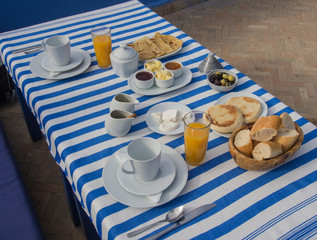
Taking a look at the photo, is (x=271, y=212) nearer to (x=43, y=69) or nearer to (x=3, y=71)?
(x=43, y=69)

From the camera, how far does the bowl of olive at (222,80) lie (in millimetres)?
1332

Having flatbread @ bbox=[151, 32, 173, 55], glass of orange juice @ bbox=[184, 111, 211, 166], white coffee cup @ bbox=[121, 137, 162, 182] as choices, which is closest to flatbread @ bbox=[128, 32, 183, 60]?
flatbread @ bbox=[151, 32, 173, 55]

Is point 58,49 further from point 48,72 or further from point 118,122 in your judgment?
point 118,122

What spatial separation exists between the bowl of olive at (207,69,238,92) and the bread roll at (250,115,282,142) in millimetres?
369

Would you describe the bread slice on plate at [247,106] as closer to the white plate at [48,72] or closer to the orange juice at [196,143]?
the orange juice at [196,143]

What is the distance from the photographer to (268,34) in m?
3.48

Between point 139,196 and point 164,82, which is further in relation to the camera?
point 164,82

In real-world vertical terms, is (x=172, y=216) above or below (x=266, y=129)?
below

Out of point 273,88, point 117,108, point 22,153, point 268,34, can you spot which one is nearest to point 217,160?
point 117,108

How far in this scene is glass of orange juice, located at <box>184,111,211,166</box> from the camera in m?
0.99

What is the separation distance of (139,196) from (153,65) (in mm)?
697

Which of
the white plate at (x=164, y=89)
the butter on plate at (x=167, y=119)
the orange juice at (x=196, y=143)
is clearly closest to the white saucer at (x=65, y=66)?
the white plate at (x=164, y=89)

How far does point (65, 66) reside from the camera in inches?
58.0

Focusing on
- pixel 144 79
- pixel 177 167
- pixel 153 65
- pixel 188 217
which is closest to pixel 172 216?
pixel 188 217
